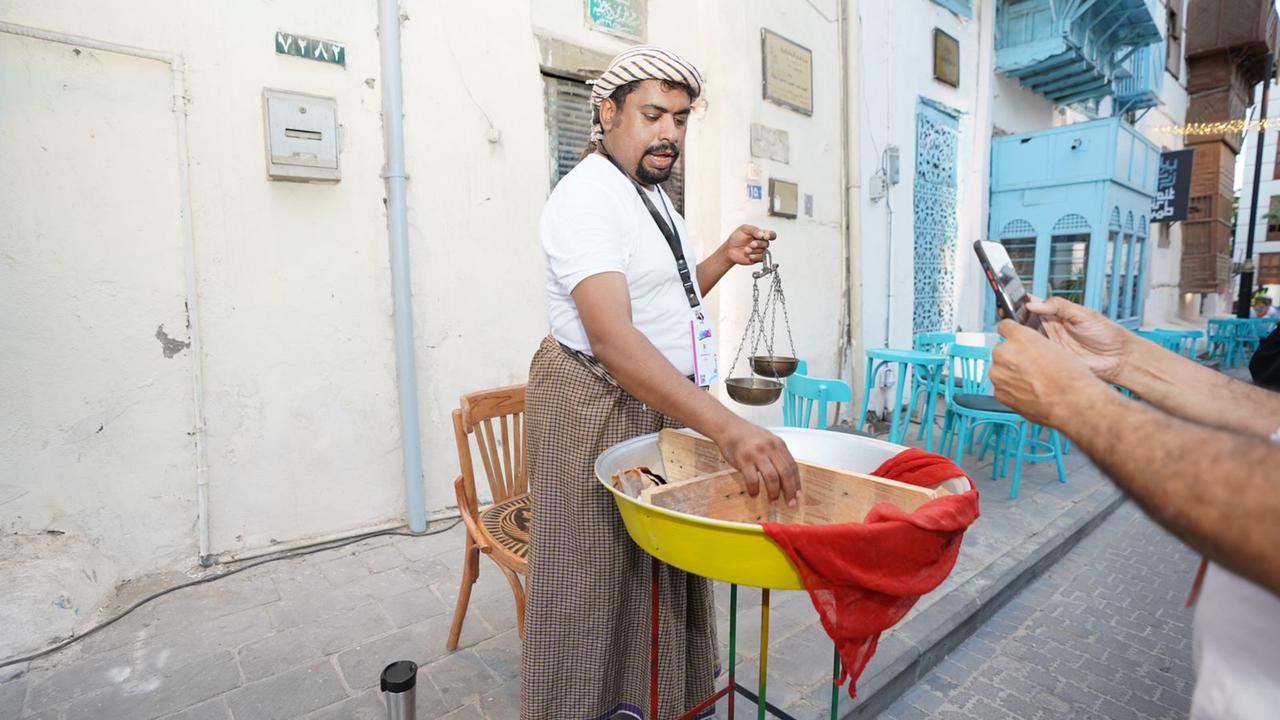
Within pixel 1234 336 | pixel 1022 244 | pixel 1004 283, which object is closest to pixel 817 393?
pixel 1004 283

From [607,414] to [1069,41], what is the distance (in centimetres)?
907

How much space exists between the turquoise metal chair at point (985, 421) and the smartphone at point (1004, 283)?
11.0ft

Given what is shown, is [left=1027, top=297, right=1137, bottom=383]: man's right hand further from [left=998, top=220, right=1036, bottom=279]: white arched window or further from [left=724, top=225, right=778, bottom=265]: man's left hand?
[left=998, top=220, right=1036, bottom=279]: white arched window

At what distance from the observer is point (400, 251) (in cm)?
332

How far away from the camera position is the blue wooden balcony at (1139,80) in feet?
34.6

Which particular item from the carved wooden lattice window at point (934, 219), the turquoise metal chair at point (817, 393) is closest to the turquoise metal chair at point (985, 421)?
the turquoise metal chair at point (817, 393)

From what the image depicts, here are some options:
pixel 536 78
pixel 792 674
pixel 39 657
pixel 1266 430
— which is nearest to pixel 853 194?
pixel 536 78

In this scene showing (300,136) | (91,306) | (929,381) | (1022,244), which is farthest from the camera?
(1022,244)

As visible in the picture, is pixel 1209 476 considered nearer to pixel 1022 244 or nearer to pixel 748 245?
pixel 748 245

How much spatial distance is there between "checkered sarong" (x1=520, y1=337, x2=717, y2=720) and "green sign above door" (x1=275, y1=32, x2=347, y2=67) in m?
2.47

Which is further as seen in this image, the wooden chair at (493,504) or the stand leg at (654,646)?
the wooden chair at (493,504)

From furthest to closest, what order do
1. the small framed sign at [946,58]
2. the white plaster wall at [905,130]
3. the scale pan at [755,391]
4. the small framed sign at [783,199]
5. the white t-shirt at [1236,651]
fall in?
the small framed sign at [946,58], the white plaster wall at [905,130], the small framed sign at [783,199], the scale pan at [755,391], the white t-shirt at [1236,651]

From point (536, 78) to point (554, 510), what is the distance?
120 inches

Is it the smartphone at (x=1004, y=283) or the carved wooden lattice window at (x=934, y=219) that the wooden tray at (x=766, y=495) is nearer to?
the smartphone at (x=1004, y=283)
